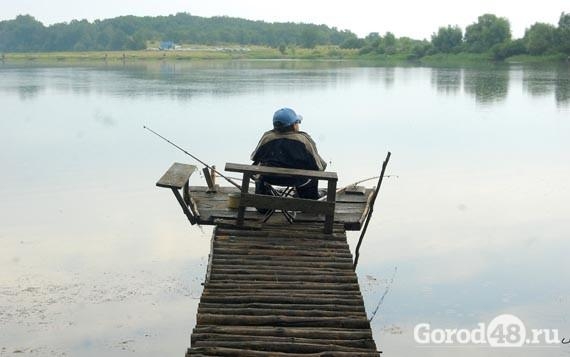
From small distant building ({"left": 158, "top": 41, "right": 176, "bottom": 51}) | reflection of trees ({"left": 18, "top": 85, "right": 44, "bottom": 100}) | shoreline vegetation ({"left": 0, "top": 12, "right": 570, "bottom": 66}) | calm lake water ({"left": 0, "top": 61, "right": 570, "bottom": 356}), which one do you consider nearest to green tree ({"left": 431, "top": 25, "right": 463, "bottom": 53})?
shoreline vegetation ({"left": 0, "top": 12, "right": 570, "bottom": 66})

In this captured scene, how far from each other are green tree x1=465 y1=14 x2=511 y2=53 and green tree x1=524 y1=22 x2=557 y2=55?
870 centimetres

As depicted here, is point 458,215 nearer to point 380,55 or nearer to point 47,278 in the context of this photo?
point 47,278

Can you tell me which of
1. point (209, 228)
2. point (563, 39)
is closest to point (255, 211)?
point (209, 228)

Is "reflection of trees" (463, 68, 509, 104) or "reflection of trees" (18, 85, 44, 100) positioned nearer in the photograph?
"reflection of trees" (463, 68, 509, 104)

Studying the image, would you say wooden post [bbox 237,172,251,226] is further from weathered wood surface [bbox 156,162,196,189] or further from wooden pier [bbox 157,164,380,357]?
weathered wood surface [bbox 156,162,196,189]

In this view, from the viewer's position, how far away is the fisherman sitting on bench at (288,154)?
31.9ft

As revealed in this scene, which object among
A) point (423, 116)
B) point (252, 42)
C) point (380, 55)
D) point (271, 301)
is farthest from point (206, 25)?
point (271, 301)

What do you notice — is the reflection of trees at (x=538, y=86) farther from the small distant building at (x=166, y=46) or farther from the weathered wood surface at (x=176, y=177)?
the small distant building at (x=166, y=46)

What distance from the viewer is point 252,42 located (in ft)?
578

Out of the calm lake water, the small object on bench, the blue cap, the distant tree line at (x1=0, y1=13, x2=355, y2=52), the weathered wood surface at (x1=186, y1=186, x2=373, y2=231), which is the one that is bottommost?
the calm lake water

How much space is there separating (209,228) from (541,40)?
87.6 meters

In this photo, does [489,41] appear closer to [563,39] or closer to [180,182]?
[563,39]

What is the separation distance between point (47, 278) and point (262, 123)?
17507 mm

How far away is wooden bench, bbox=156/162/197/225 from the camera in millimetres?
9492
